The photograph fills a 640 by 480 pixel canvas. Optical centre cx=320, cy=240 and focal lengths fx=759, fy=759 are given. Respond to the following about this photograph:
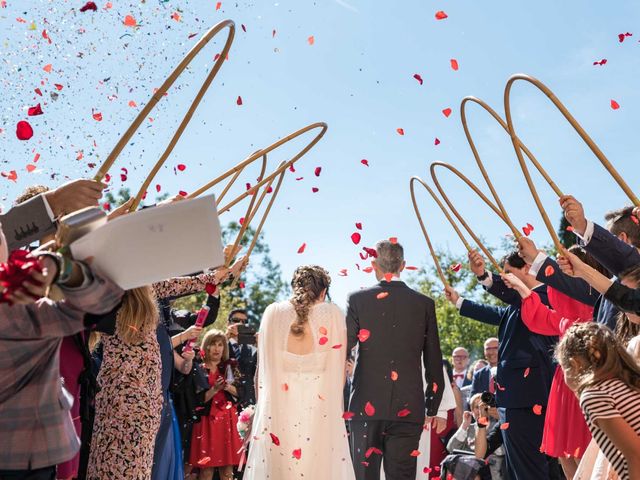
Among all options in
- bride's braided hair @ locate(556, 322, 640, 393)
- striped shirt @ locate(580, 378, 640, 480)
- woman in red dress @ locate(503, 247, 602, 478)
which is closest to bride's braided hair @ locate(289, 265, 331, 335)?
woman in red dress @ locate(503, 247, 602, 478)

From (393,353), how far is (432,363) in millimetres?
422

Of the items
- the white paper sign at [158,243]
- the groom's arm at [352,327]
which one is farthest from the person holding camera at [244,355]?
the white paper sign at [158,243]

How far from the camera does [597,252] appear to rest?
4.59m

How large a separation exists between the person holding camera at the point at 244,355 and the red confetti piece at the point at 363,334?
130 inches

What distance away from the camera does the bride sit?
22.1 ft

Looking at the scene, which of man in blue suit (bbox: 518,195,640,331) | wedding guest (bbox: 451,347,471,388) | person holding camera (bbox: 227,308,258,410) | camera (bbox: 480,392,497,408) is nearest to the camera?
man in blue suit (bbox: 518,195,640,331)

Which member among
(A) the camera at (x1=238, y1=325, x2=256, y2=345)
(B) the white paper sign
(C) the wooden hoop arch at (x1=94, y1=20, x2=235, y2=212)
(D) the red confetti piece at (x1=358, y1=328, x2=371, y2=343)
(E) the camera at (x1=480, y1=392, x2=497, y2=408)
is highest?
(C) the wooden hoop arch at (x1=94, y1=20, x2=235, y2=212)

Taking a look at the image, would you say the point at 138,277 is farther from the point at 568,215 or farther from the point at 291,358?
the point at 291,358

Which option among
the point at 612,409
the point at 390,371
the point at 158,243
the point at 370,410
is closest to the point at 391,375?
the point at 390,371

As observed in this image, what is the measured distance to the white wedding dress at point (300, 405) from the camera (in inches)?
265

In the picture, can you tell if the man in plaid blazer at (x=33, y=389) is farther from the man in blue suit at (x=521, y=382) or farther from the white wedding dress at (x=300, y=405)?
the man in blue suit at (x=521, y=382)

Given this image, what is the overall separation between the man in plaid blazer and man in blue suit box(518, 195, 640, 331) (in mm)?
3098

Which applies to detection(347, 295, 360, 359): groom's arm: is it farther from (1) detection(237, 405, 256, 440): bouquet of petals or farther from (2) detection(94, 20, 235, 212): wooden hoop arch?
(2) detection(94, 20, 235, 212): wooden hoop arch

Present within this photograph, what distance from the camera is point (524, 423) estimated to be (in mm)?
6863
